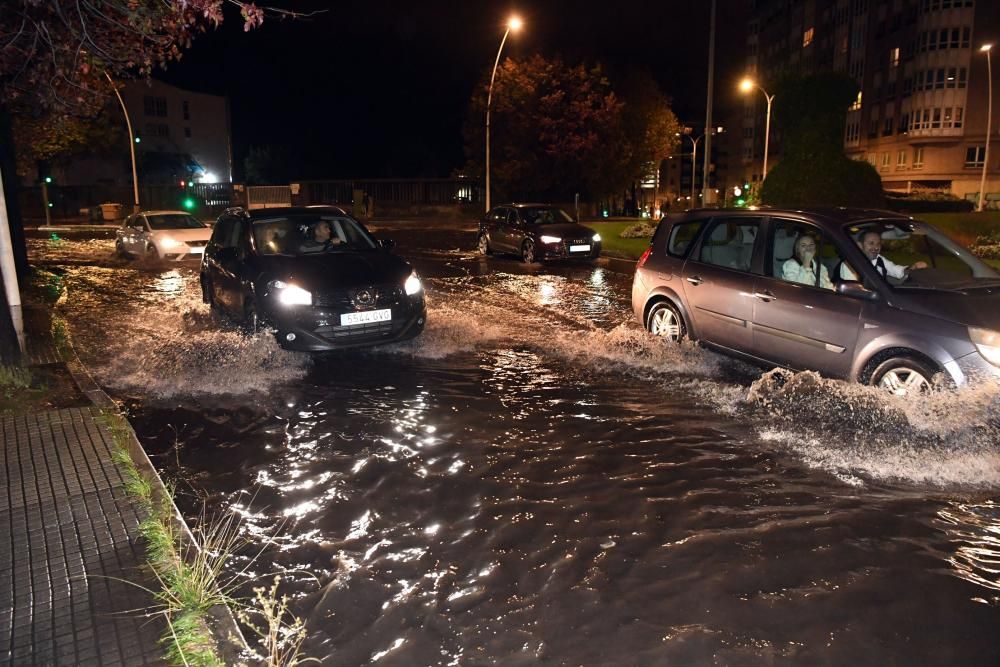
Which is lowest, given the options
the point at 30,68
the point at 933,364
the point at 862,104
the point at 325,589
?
the point at 325,589

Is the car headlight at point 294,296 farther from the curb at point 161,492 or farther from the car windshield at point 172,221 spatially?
the car windshield at point 172,221

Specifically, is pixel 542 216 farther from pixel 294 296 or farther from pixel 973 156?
pixel 973 156

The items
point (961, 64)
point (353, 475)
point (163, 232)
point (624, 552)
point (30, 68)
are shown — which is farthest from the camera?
point (961, 64)

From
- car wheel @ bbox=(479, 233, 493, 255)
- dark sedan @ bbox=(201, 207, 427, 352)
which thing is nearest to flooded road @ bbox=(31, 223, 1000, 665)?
dark sedan @ bbox=(201, 207, 427, 352)

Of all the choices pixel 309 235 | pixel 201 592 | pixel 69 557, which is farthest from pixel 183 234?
pixel 201 592

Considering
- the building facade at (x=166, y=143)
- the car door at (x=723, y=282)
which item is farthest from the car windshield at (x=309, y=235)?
the building facade at (x=166, y=143)

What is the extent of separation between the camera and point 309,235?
32.5ft

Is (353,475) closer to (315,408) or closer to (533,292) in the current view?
(315,408)

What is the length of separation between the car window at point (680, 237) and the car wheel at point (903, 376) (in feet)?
9.44

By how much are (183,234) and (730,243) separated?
17372mm

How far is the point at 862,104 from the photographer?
72.8 m

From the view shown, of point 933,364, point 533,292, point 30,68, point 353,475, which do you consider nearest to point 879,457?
→ point 933,364

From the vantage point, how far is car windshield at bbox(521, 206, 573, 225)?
21234 millimetres

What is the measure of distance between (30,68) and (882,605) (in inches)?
309
